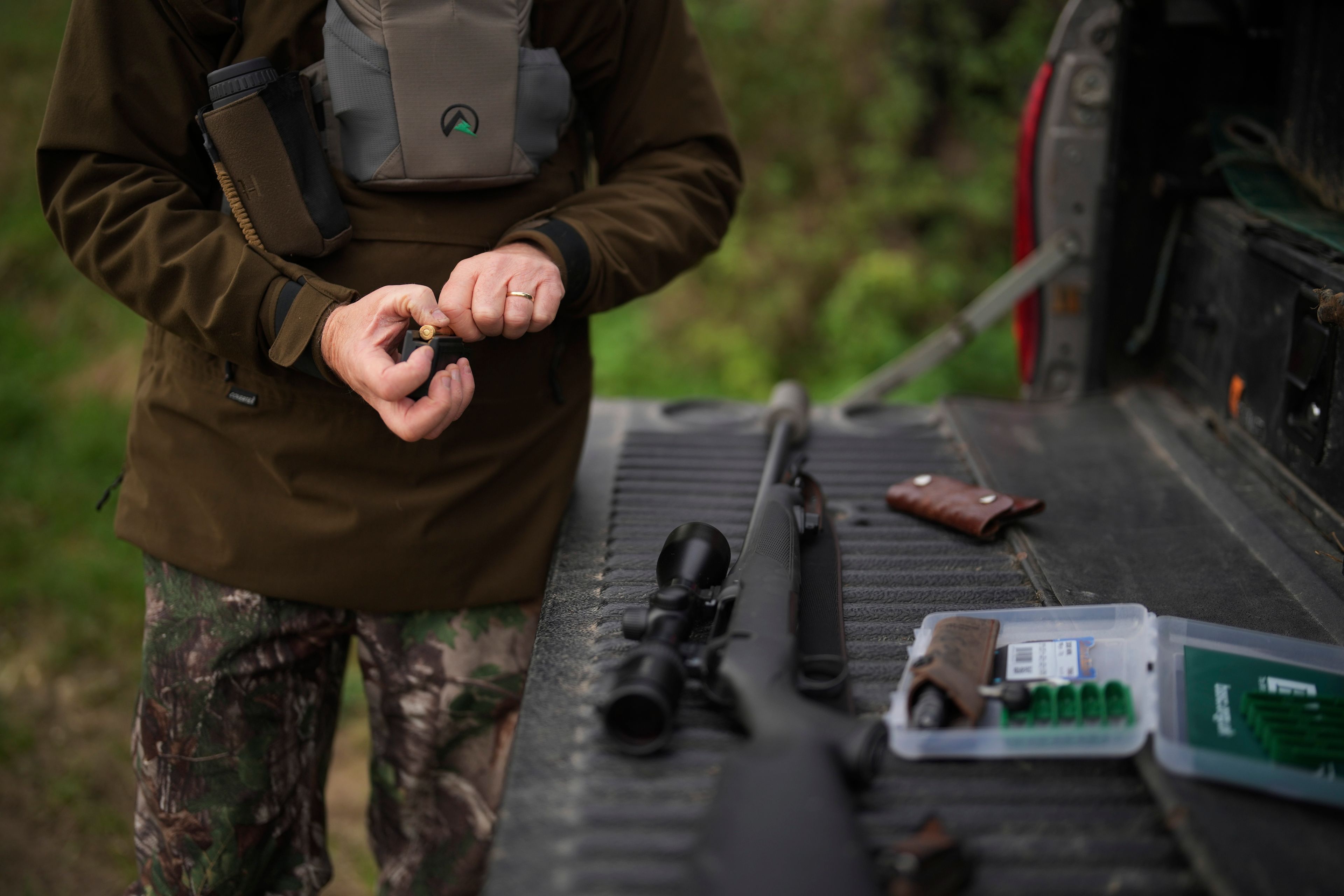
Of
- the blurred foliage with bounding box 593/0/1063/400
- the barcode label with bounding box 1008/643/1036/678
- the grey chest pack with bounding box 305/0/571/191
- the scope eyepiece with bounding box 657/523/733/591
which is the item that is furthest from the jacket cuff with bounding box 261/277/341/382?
the blurred foliage with bounding box 593/0/1063/400

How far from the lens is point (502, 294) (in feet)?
5.76

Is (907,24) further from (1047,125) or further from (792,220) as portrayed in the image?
(1047,125)

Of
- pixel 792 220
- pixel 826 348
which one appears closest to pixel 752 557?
pixel 826 348

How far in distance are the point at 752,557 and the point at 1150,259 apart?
1737 mm

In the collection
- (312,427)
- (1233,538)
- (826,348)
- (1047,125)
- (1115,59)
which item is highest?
(1115,59)

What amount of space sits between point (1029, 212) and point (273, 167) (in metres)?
2.06

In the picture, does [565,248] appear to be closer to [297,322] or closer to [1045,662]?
[297,322]

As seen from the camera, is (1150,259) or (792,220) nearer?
(1150,259)

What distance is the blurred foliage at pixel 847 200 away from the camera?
221 inches

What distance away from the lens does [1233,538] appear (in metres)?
2.12

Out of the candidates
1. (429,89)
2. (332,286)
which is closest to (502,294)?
(332,286)

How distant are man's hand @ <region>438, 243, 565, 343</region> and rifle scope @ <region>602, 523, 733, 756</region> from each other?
0.44 metres

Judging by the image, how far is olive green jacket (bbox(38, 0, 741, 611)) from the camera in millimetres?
1760

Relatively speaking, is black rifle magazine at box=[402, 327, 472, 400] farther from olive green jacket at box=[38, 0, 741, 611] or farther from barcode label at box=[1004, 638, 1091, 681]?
barcode label at box=[1004, 638, 1091, 681]
